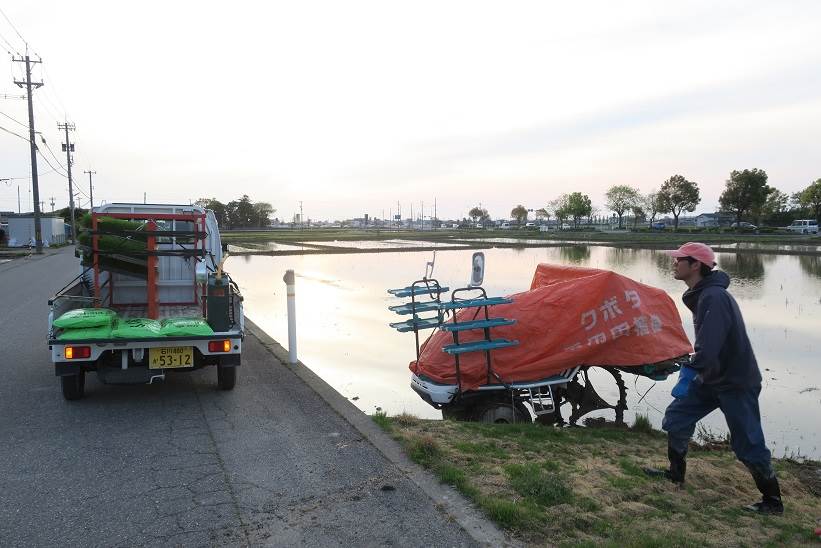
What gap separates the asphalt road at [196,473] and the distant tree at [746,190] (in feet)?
254

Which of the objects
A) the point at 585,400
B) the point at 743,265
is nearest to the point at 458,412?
the point at 585,400

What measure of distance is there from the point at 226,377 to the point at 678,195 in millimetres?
83616

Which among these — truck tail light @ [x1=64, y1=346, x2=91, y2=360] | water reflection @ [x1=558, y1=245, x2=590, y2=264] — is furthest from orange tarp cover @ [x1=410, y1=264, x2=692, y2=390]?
water reflection @ [x1=558, y1=245, x2=590, y2=264]

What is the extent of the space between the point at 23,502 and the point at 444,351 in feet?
12.9

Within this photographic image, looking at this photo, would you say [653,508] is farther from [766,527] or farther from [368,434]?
[368,434]

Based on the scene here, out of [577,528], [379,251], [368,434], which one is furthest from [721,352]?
[379,251]

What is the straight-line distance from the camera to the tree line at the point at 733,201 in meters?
71.8

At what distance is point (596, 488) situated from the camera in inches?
169

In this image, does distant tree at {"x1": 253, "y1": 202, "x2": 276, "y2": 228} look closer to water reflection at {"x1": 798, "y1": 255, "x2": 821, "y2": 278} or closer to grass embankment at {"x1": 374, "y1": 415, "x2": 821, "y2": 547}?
water reflection at {"x1": 798, "y1": 255, "x2": 821, "y2": 278}

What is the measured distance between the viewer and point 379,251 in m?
42.1

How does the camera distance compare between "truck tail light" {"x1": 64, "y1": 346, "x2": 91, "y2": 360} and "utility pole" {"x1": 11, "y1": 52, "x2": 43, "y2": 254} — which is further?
"utility pole" {"x1": 11, "y1": 52, "x2": 43, "y2": 254}

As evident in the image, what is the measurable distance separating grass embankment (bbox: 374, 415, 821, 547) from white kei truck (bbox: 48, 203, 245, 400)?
7.12ft

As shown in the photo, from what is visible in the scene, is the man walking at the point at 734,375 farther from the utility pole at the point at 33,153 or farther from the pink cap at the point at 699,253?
the utility pole at the point at 33,153

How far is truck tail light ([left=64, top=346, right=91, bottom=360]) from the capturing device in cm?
586
